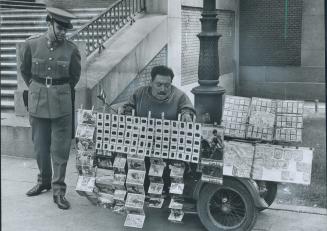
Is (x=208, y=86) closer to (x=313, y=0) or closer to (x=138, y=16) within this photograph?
(x=138, y=16)

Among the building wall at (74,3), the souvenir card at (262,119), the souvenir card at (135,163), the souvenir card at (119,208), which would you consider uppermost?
the building wall at (74,3)

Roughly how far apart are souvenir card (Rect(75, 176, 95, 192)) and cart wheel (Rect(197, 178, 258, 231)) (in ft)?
3.56

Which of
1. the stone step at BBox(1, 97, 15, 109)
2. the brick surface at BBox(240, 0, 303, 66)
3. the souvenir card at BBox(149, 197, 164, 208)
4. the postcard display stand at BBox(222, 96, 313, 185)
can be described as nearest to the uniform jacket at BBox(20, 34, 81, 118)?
the souvenir card at BBox(149, 197, 164, 208)

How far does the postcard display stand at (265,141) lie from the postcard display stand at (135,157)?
0.23 m

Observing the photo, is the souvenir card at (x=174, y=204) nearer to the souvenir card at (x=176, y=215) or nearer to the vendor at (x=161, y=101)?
the souvenir card at (x=176, y=215)

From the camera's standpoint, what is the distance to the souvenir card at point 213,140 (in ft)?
16.0

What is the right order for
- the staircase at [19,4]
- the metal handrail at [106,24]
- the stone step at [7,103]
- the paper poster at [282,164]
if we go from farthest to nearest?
the staircase at [19,4], the metal handrail at [106,24], the stone step at [7,103], the paper poster at [282,164]

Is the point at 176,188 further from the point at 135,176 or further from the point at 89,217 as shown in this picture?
the point at 89,217

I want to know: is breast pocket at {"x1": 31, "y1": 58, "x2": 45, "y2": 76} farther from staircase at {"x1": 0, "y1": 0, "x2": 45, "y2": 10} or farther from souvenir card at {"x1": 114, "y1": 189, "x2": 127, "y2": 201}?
staircase at {"x1": 0, "y1": 0, "x2": 45, "y2": 10}

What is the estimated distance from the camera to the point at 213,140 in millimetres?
4906

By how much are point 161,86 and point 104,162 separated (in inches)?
38.0

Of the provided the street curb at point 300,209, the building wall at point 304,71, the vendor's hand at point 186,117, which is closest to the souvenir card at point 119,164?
the vendor's hand at point 186,117

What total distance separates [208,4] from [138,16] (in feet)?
13.7

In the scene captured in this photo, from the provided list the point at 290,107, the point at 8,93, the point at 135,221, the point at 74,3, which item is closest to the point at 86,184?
the point at 135,221
